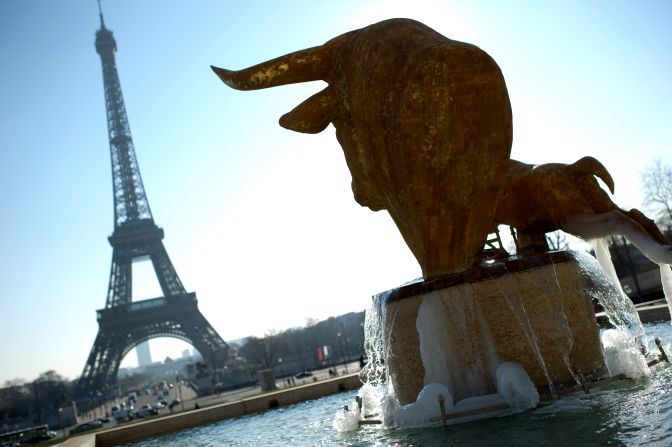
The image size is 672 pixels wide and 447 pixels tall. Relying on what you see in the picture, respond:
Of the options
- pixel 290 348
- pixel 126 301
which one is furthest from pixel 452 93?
pixel 290 348

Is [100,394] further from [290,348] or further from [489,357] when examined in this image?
[489,357]

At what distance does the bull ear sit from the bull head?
0.01 metres

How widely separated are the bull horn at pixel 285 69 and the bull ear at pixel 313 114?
0.97 feet

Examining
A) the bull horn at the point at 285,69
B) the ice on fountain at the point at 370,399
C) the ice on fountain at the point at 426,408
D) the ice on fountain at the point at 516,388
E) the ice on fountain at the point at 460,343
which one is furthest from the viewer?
the ice on fountain at the point at 370,399

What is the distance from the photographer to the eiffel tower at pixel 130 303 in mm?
66125

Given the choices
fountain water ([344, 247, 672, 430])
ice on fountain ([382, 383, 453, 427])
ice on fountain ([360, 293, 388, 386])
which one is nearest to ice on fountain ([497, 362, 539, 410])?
fountain water ([344, 247, 672, 430])

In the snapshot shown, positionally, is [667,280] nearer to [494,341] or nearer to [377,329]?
[494,341]

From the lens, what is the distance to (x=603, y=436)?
4.09 meters

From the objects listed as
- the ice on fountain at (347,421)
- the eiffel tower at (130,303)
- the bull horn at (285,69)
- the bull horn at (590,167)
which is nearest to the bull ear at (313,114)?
the bull horn at (285,69)

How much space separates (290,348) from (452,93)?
96121 mm

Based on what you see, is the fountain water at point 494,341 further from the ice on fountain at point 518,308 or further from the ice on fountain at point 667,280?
the ice on fountain at point 667,280

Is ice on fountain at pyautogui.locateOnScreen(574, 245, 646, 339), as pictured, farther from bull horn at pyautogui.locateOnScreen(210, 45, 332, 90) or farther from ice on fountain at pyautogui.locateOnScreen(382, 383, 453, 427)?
bull horn at pyautogui.locateOnScreen(210, 45, 332, 90)

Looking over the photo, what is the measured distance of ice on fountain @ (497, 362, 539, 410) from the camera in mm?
5473

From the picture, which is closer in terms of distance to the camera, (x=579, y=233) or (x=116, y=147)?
(x=579, y=233)
